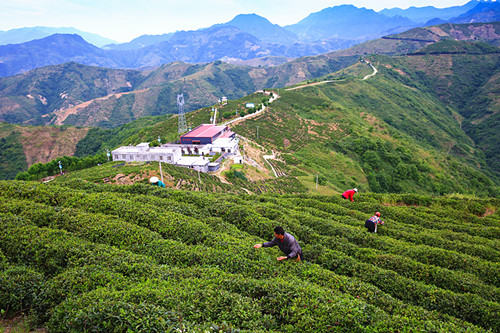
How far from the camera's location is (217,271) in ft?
28.7

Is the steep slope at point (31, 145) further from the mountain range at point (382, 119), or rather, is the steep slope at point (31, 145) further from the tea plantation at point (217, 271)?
the tea plantation at point (217, 271)

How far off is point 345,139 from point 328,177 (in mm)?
21177

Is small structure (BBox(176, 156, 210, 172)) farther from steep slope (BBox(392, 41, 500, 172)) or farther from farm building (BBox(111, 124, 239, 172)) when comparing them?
steep slope (BBox(392, 41, 500, 172))

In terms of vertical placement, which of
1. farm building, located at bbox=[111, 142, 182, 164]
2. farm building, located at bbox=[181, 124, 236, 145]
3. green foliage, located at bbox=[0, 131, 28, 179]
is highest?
farm building, located at bbox=[181, 124, 236, 145]

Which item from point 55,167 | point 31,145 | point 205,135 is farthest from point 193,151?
point 31,145

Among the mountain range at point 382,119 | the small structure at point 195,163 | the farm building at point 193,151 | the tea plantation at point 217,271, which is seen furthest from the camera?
→ the mountain range at point 382,119

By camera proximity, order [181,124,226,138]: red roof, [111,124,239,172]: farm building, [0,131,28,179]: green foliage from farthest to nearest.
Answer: [0,131,28,179]: green foliage
[181,124,226,138]: red roof
[111,124,239,172]: farm building

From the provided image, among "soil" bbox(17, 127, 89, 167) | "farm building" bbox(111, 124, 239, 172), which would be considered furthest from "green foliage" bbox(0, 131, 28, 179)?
"farm building" bbox(111, 124, 239, 172)

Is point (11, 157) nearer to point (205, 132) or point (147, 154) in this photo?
point (147, 154)

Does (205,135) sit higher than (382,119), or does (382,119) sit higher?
(205,135)

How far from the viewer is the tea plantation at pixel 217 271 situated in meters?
6.72

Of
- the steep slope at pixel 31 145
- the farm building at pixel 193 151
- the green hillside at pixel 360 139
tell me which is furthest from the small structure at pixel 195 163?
the steep slope at pixel 31 145

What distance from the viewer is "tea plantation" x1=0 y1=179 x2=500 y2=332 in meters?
6.72

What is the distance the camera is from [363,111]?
92312 mm
